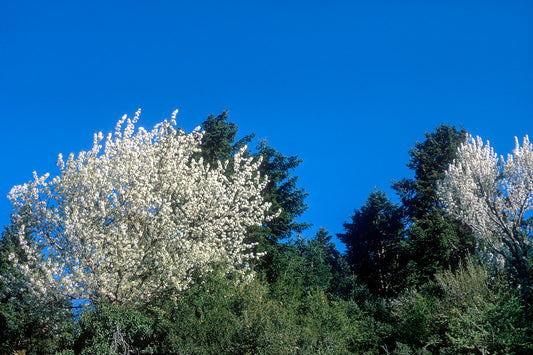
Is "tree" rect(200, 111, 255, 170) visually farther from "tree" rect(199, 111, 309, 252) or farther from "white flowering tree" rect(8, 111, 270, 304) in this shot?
"white flowering tree" rect(8, 111, 270, 304)

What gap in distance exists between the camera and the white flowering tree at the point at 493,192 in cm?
1689

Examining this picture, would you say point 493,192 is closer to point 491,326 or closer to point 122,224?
point 491,326

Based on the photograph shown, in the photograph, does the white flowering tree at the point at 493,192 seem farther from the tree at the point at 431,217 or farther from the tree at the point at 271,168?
A: the tree at the point at 271,168

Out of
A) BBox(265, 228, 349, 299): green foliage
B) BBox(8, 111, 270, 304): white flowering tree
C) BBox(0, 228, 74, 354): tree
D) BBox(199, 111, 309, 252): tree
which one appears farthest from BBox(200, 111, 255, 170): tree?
BBox(0, 228, 74, 354): tree

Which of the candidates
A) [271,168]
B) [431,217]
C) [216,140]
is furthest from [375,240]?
[216,140]

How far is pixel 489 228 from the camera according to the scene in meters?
20.1

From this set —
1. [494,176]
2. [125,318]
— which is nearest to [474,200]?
[494,176]

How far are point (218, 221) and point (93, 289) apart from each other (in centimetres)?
521

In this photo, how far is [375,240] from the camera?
1543 inches

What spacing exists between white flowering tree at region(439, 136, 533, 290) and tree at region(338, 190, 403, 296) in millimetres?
15432

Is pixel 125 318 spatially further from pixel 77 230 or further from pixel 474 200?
pixel 474 200

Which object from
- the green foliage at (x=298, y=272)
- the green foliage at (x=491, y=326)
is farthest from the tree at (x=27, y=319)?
the green foliage at (x=491, y=326)

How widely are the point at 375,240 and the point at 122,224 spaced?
30.6 meters

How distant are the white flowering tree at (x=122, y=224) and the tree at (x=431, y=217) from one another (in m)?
15.3
